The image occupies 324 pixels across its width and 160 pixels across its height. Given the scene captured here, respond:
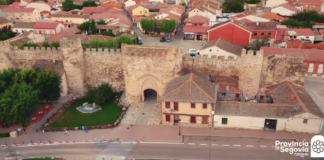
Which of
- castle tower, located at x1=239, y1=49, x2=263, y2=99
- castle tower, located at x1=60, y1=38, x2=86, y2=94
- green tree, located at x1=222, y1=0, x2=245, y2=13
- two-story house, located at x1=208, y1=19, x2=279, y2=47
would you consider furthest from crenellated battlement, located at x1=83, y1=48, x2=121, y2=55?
green tree, located at x1=222, y1=0, x2=245, y2=13

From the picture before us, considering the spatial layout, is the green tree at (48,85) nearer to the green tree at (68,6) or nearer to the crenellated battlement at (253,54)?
the crenellated battlement at (253,54)

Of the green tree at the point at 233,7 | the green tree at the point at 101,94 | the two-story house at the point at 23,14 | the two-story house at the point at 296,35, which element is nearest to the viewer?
the green tree at the point at 101,94

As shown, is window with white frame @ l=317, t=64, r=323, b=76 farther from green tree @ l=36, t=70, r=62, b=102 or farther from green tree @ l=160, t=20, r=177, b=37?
green tree @ l=36, t=70, r=62, b=102

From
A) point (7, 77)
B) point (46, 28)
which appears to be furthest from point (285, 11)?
point (7, 77)

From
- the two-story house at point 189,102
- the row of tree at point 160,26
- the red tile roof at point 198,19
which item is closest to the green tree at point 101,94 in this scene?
the two-story house at point 189,102

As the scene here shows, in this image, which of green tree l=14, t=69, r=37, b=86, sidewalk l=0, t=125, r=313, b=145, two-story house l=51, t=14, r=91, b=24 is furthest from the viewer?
two-story house l=51, t=14, r=91, b=24

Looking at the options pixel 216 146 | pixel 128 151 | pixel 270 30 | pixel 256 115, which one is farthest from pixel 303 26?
pixel 128 151
